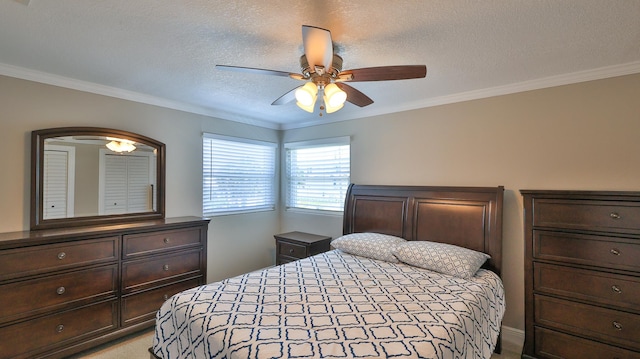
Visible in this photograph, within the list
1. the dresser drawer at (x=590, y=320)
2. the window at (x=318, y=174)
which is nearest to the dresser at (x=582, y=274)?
the dresser drawer at (x=590, y=320)

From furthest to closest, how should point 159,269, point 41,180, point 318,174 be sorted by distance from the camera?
point 318,174 → point 159,269 → point 41,180

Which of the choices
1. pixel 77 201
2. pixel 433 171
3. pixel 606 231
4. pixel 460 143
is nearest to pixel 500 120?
pixel 460 143

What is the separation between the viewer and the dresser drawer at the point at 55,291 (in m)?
2.07

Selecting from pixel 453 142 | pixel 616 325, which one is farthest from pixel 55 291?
pixel 616 325

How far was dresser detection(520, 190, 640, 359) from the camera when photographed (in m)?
1.98

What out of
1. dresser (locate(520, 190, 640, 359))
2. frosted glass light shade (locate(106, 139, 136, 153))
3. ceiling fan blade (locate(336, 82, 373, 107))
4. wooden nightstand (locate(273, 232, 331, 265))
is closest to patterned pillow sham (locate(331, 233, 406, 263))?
wooden nightstand (locate(273, 232, 331, 265))

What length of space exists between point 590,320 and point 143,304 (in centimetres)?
371

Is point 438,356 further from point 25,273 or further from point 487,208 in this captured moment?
point 25,273

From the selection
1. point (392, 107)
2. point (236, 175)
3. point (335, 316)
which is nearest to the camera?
point (335, 316)

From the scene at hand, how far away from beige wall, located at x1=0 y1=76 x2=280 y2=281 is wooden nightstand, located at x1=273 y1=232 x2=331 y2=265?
0.63 m

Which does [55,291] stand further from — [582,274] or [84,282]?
[582,274]

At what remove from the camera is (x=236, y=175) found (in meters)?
4.15

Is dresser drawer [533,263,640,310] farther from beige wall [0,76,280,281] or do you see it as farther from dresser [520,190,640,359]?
beige wall [0,76,280,281]

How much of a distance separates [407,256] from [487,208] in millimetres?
882
